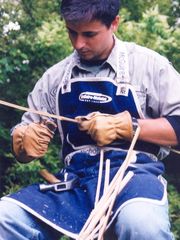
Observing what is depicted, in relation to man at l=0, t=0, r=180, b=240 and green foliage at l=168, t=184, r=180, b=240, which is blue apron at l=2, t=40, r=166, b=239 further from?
green foliage at l=168, t=184, r=180, b=240

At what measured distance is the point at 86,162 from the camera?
14.3 feet

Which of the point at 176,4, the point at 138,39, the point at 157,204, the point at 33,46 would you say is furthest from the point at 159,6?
the point at 157,204

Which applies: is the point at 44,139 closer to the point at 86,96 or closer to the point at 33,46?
the point at 86,96

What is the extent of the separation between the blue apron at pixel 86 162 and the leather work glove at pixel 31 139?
0.11 m

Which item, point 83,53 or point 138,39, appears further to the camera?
point 138,39

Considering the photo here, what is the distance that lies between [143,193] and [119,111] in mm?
455

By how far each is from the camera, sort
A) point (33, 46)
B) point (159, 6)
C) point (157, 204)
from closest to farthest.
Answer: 1. point (157, 204)
2. point (33, 46)
3. point (159, 6)

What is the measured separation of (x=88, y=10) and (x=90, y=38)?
5.2 inches

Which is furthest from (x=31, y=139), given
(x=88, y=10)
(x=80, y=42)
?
(x=88, y=10)

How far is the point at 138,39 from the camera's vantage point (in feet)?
20.7

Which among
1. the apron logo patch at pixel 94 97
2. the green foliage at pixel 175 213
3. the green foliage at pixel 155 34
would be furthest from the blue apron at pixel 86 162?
the green foliage at pixel 155 34

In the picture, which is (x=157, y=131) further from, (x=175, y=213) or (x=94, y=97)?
(x=175, y=213)

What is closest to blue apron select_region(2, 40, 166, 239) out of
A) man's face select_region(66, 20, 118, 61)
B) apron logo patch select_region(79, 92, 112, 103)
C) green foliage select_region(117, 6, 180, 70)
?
apron logo patch select_region(79, 92, 112, 103)

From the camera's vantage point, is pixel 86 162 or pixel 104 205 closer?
pixel 104 205
